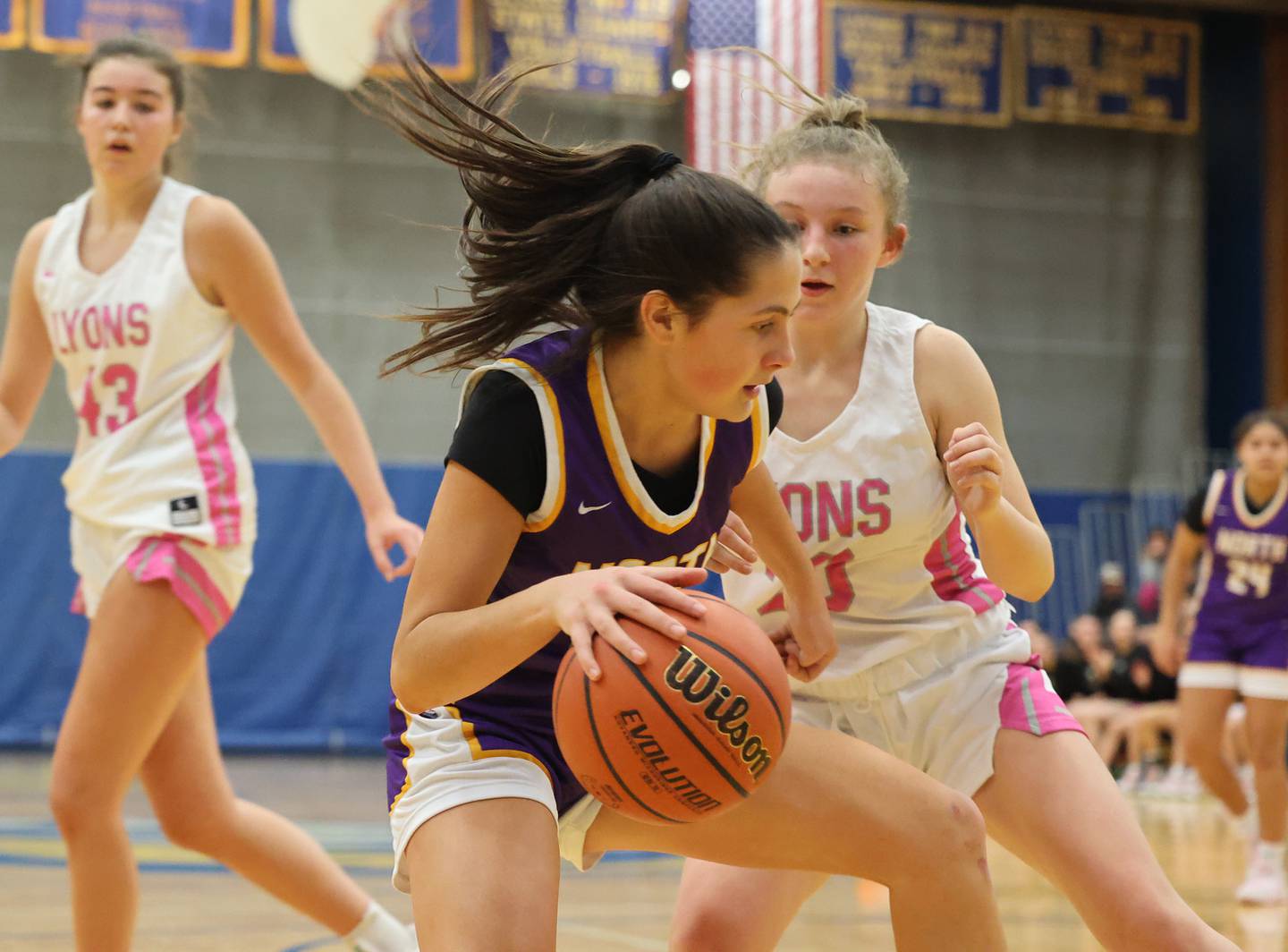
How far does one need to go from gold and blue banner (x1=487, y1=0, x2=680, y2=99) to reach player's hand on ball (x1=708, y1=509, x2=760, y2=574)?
1014cm

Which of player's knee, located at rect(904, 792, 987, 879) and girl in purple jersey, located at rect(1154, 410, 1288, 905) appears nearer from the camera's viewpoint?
player's knee, located at rect(904, 792, 987, 879)

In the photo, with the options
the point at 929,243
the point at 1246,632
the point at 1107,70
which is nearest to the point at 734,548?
the point at 1246,632

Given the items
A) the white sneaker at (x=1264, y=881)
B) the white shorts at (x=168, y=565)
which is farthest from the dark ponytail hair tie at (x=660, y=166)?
the white sneaker at (x=1264, y=881)

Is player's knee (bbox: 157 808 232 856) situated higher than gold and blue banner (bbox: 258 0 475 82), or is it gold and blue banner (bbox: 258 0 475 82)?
gold and blue banner (bbox: 258 0 475 82)

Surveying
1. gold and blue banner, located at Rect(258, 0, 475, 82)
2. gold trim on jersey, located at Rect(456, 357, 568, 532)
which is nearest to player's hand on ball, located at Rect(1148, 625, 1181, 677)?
gold trim on jersey, located at Rect(456, 357, 568, 532)

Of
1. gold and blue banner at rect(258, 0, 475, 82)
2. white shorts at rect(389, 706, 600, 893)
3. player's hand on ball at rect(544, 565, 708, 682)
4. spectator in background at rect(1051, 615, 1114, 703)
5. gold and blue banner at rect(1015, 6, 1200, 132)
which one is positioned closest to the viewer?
player's hand on ball at rect(544, 565, 708, 682)

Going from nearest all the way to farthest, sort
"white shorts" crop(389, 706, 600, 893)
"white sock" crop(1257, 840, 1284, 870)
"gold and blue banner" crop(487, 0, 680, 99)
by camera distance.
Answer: "white shorts" crop(389, 706, 600, 893)
"white sock" crop(1257, 840, 1284, 870)
"gold and blue banner" crop(487, 0, 680, 99)

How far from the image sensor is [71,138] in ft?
39.8

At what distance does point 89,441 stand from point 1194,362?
12486mm

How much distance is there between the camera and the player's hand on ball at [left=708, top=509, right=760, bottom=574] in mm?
2711

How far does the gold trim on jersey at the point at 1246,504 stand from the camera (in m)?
6.89

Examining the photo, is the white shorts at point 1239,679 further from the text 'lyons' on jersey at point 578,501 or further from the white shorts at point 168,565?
the text 'lyons' on jersey at point 578,501

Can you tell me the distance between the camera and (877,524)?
2814 mm

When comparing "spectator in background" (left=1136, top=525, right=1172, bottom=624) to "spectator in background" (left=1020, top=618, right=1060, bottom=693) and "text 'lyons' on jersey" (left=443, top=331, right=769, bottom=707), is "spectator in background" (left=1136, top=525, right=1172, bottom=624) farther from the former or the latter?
"text 'lyons' on jersey" (left=443, top=331, right=769, bottom=707)
